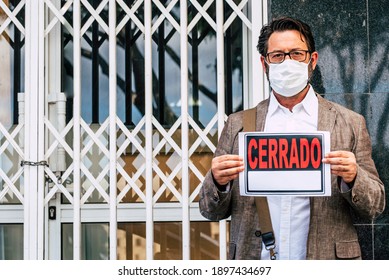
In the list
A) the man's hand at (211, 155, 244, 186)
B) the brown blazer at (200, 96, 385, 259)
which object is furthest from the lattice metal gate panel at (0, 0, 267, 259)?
the man's hand at (211, 155, 244, 186)

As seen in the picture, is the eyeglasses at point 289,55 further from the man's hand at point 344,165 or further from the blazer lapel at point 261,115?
the man's hand at point 344,165

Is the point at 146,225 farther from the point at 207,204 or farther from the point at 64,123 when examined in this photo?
the point at 207,204

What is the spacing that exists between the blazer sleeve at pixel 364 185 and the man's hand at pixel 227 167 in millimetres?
485

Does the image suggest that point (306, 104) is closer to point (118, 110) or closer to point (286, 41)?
point (286, 41)

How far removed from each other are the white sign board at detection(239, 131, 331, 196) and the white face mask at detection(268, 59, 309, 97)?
323mm

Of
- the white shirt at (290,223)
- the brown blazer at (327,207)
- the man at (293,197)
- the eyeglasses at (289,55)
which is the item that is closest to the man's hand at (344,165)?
the man at (293,197)

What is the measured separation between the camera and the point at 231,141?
146 inches

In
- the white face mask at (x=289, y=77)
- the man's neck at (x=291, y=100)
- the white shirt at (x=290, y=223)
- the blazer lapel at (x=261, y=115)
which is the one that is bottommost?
the white shirt at (x=290, y=223)

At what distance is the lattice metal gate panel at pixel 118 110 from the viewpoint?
5.30m

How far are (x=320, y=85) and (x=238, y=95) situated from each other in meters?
Answer: 0.63

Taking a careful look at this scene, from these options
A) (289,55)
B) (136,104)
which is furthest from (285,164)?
(136,104)

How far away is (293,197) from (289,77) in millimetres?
574
